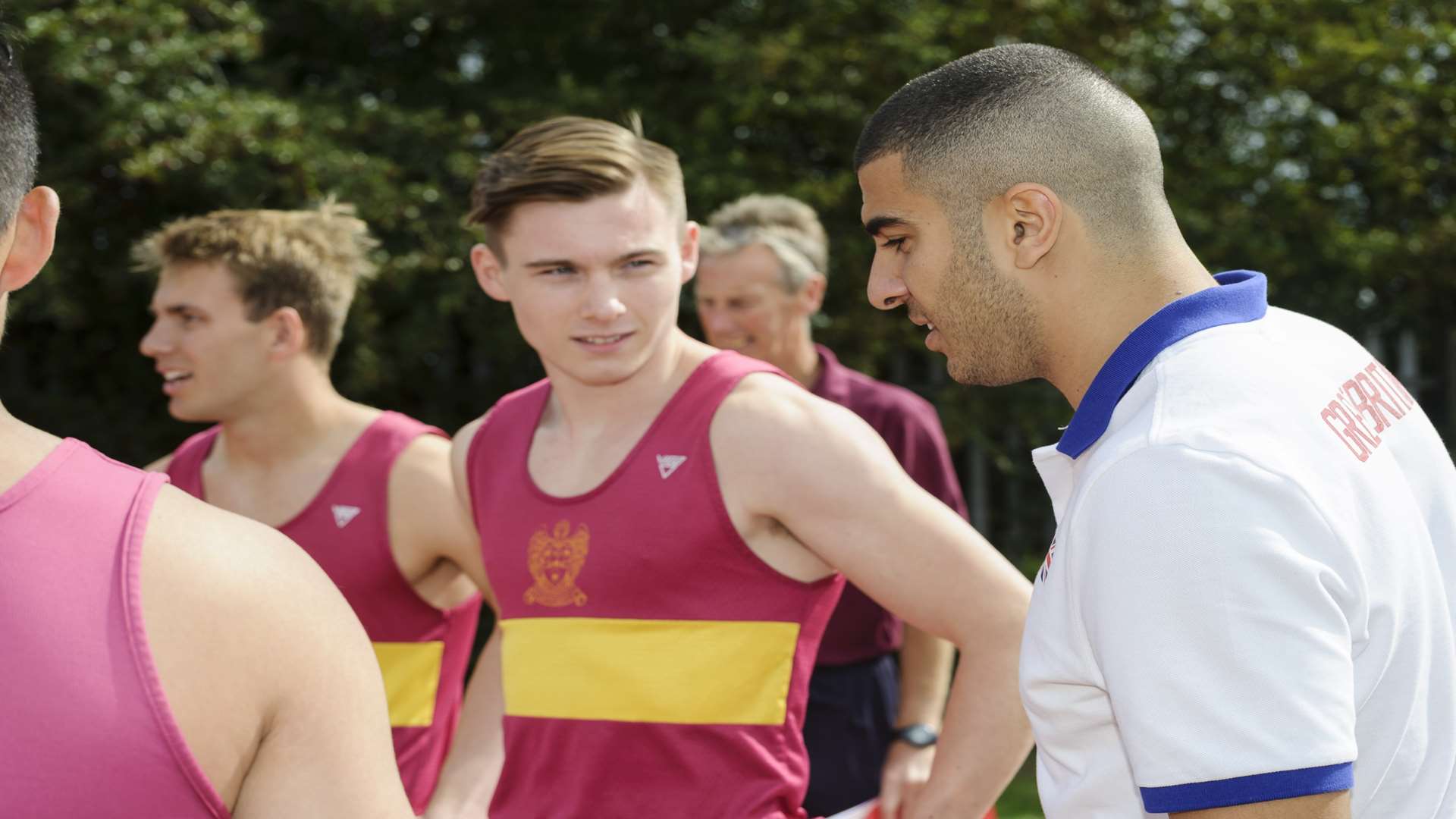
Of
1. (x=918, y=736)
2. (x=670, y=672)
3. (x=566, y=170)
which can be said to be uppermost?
(x=566, y=170)

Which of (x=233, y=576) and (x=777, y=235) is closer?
(x=233, y=576)

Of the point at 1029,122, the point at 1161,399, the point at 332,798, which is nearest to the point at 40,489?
the point at 332,798

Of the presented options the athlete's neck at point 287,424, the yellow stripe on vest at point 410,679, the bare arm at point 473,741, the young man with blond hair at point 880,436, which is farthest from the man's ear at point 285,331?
the young man with blond hair at point 880,436

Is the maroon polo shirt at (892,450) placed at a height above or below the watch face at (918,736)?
above

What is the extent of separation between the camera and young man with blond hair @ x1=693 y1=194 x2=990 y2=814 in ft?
13.0

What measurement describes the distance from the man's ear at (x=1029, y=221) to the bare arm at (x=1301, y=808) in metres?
0.69

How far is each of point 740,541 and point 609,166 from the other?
0.90m

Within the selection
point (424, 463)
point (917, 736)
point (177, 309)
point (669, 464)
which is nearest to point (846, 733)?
point (917, 736)

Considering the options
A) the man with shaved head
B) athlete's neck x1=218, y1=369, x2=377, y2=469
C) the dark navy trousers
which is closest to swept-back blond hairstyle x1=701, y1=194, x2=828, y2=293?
the dark navy trousers

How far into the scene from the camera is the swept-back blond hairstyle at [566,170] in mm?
3045

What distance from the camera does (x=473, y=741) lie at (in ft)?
10.2

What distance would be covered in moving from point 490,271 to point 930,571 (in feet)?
4.22

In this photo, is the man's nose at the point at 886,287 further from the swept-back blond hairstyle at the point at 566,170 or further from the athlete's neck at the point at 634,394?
the swept-back blond hairstyle at the point at 566,170

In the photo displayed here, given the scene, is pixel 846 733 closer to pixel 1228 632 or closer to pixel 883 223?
pixel 883 223
